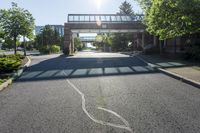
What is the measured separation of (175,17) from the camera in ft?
62.7

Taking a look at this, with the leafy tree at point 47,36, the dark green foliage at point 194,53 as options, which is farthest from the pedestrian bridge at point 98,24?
the leafy tree at point 47,36

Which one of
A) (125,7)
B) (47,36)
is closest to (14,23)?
(47,36)

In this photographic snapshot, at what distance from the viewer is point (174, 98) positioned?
11.2 m

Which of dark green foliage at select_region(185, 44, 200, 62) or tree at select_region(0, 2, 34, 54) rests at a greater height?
tree at select_region(0, 2, 34, 54)

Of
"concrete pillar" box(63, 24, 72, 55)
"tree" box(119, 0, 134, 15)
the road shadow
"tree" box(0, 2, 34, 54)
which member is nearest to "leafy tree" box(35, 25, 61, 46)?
"tree" box(119, 0, 134, 15)

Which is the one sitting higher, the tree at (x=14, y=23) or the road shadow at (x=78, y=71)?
the tree at (x=14, y=23)

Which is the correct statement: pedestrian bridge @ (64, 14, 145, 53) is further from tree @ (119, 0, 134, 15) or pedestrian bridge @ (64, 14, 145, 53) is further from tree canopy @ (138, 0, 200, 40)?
tree @ (119, 0, 134, 15)

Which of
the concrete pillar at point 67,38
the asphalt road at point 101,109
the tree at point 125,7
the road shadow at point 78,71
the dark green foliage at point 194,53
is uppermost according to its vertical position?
the tree at point 125,7

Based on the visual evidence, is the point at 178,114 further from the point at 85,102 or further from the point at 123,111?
the point at 85,102

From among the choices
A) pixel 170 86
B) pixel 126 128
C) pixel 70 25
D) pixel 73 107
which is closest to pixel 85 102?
pixel 73 107

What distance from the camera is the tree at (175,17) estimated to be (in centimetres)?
1722

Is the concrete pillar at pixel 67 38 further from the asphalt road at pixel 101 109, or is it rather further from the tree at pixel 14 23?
the asphalt road at pixel 101 109

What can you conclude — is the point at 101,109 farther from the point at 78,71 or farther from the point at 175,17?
the point at 78,71

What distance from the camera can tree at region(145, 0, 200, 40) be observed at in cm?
1722
